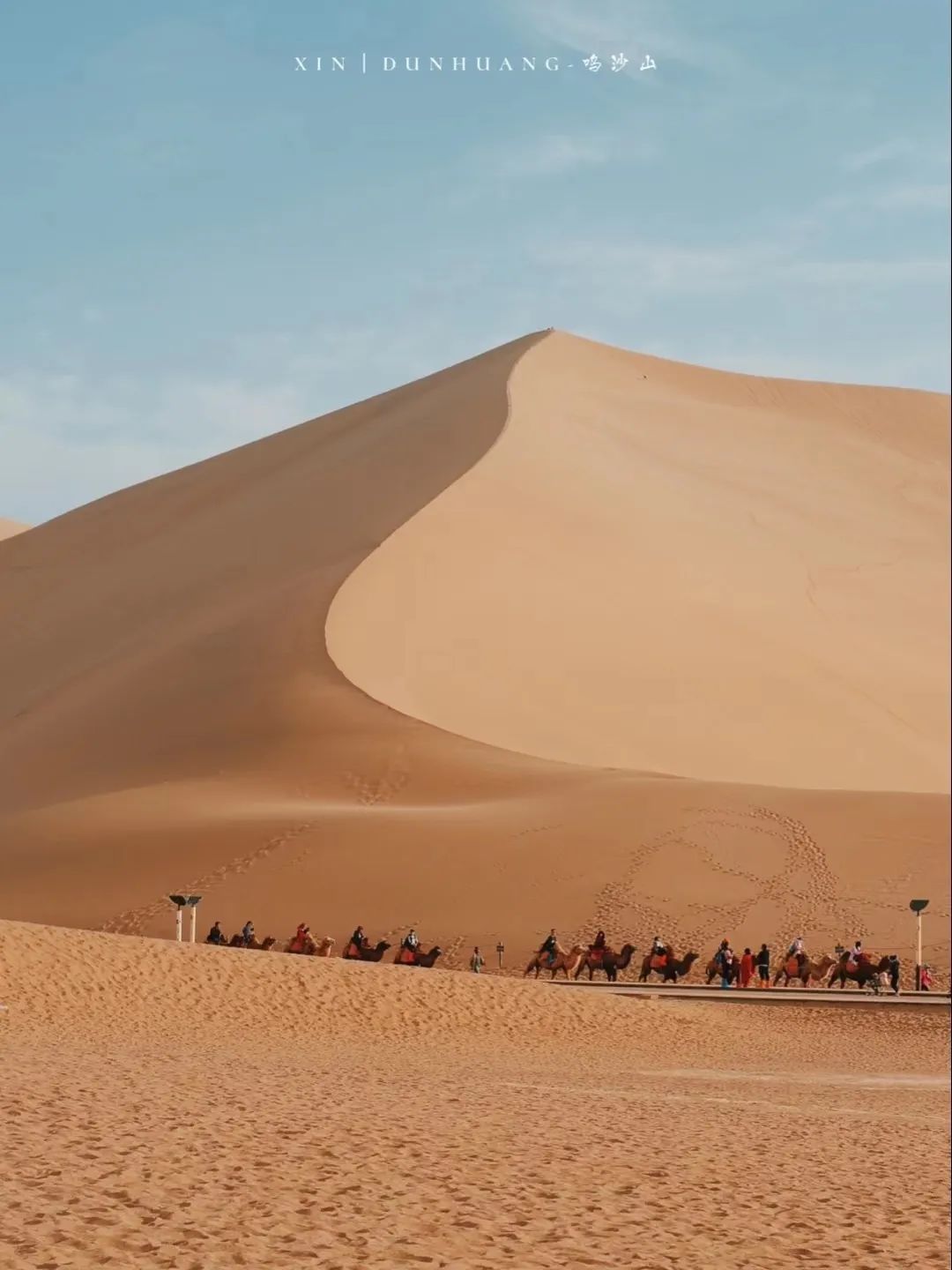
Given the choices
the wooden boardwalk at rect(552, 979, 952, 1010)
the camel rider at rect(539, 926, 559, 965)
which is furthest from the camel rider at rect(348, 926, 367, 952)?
the wooden boardwalk at rect(552, 979, 952, 1010)

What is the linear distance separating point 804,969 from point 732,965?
1058 mm

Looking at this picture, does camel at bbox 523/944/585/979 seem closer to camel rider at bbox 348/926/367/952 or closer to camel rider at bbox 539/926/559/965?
camel rider at bbox 539/926/559/965

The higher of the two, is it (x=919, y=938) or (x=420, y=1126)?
(x=919, y=938)

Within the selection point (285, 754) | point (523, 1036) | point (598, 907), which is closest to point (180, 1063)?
point (523, 1036)

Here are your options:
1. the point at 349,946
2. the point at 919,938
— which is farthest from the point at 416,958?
the point at 919,938

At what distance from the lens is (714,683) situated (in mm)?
47656

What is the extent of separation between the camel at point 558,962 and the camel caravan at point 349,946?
1.40m

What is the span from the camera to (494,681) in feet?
147

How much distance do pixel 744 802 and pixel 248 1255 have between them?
2699 cm

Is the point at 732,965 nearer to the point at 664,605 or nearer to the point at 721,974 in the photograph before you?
the point at 721,974

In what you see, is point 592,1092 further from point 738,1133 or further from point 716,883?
point 716,883

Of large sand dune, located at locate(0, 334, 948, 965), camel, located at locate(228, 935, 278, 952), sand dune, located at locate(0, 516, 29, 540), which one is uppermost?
sand dune, located at locate(0, 516, 29, 540)

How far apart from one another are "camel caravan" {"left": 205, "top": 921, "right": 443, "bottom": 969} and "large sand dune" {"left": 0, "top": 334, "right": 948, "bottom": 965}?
86.4 inches

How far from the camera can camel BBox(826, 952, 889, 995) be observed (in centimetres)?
2702
